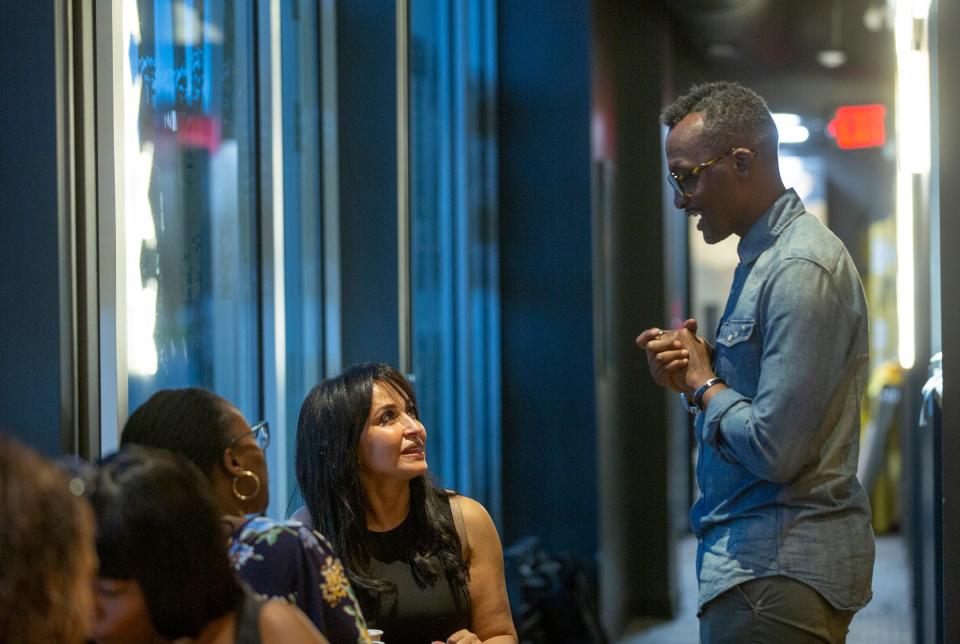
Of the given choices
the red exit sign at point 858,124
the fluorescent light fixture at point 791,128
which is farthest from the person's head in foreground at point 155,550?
the red exit sign at point 858,124

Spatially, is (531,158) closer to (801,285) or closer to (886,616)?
(886,616)

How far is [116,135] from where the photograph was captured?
2152 mm

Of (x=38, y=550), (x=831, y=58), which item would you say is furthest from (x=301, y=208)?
(x=831, y=58)

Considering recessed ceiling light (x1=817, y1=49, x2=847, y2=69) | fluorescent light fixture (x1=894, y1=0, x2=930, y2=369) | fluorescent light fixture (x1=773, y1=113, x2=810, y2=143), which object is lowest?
fluorescent light fixture (x1=894, y1=0, x2=930, y2=369)

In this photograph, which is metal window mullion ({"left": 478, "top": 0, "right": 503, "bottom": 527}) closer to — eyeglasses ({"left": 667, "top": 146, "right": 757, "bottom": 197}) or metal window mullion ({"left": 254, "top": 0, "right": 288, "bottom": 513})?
metal window mullion ({"left": 254, "top": 0, "right": 288, "bottom": 513})

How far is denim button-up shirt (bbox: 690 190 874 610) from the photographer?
6.31ft

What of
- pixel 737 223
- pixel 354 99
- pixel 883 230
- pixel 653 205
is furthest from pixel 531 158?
pixel 883 230

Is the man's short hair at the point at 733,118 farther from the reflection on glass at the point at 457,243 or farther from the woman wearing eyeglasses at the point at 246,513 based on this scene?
the reflection on glass at the point at 457,243

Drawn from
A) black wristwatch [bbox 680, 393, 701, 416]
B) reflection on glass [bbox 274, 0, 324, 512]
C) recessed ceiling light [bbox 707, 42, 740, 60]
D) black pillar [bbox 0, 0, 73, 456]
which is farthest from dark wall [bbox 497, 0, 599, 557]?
black pillar [bbox 0, 0, 73, 456]

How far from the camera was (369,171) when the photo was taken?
4008 millimetres

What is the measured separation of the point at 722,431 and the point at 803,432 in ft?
0.43

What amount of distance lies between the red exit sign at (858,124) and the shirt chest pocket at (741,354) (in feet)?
27.9

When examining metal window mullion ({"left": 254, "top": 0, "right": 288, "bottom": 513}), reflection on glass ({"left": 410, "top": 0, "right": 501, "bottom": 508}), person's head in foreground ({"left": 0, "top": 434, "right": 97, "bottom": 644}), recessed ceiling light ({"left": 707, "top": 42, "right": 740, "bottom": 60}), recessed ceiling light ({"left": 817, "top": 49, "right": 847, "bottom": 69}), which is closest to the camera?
person's head in foreground ({"left": 0, "top": 434, "right": 97, "bottom": 644})

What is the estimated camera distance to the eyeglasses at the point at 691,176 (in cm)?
210
